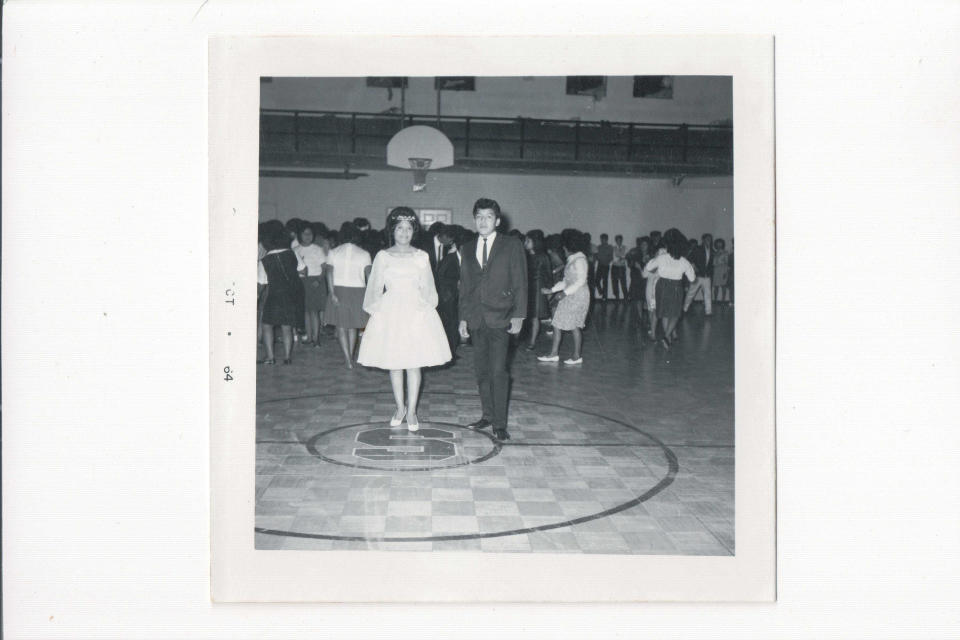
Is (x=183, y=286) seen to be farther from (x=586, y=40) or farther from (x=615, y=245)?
(x=615, y=245)

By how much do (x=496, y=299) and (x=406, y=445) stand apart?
A: 3.35 ft

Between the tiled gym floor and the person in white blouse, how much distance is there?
0.95 meters

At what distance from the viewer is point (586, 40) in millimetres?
2312

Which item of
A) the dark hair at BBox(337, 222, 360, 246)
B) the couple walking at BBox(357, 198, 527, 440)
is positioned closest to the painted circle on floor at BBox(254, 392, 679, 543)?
the couple walking at BBox(357, 198, 527, 440)

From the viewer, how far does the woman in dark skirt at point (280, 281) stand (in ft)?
23.8

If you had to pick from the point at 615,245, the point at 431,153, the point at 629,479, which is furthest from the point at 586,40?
the point at 615,245

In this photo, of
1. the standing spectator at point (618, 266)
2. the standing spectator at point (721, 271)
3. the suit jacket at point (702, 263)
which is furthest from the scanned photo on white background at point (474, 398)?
the standing spectator at point (618, 266)

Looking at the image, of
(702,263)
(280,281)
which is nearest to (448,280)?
(280,281)

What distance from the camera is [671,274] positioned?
31.0 ft

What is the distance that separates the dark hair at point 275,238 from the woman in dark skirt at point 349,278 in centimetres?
47

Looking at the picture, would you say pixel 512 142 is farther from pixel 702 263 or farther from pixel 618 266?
pixel 702 263

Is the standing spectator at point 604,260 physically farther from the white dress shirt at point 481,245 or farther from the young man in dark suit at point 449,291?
the white dress shirt at point 481,245

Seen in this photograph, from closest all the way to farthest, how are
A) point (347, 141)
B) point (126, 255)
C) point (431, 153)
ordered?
point (126, 255) < point (431, 153) < point (347, 141)

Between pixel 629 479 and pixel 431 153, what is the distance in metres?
6.04
